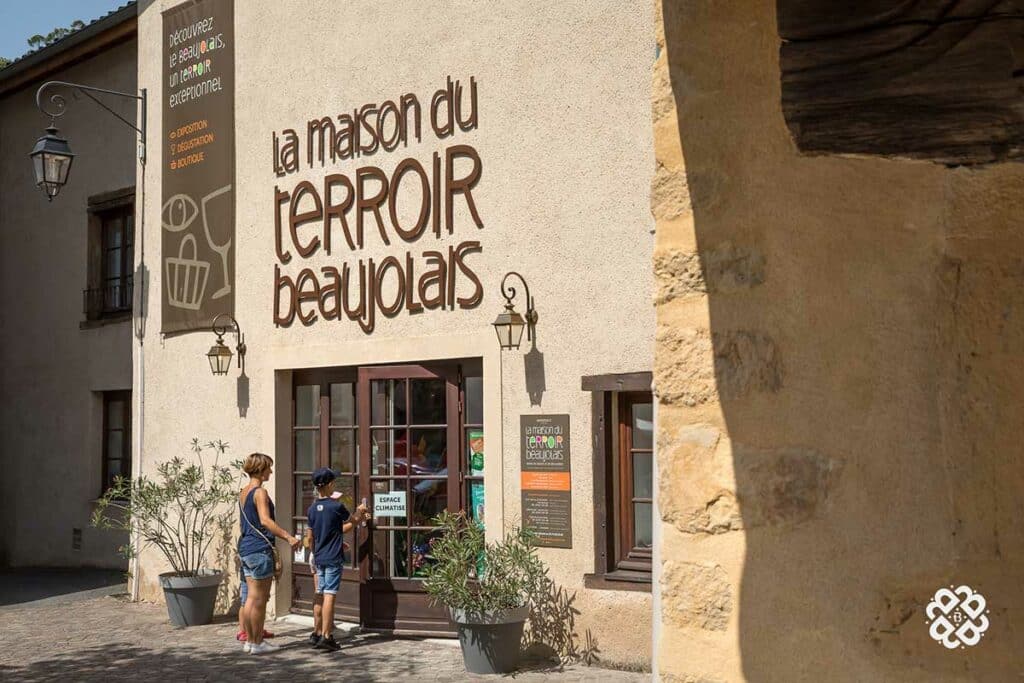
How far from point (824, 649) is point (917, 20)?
1.19m

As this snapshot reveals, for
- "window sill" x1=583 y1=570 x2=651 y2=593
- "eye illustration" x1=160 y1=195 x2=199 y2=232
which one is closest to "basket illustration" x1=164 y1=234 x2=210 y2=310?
"eye illustration" x1=160 y1=195 x2=199 y2=232

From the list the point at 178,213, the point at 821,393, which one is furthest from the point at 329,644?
the point at 821,393

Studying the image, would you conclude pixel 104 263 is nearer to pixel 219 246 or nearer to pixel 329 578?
pixel 219 246

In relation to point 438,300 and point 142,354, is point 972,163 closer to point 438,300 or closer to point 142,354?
point 438,300

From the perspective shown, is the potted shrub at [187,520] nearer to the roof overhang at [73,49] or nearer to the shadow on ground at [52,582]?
the shadow on ground at [52,582]

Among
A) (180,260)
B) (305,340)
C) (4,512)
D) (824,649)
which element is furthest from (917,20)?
(4,512)

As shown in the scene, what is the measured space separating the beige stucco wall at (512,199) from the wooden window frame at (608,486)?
7 centimetres

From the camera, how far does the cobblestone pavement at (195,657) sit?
7.68m

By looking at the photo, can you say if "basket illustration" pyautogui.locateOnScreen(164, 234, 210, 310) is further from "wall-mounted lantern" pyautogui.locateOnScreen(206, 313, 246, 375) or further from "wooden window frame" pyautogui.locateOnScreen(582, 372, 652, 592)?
"wooden window frame" pyautogui.locateOnScreen(582, 372, 652, 592)

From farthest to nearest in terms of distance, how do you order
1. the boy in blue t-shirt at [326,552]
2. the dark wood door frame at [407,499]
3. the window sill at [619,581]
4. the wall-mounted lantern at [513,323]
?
the dark wood door frame at [407,499]
the boy in blue t-shirt at [326,552]
the wall-mounted lantern at [513,323]
the window sill at [619,581]

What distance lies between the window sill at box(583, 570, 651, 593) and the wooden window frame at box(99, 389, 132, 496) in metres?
7.96

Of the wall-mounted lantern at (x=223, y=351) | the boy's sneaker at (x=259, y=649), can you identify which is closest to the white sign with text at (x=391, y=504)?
the boy's sneaker at (x=259, y=649)

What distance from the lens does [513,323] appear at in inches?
316

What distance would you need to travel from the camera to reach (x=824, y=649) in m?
2.15
